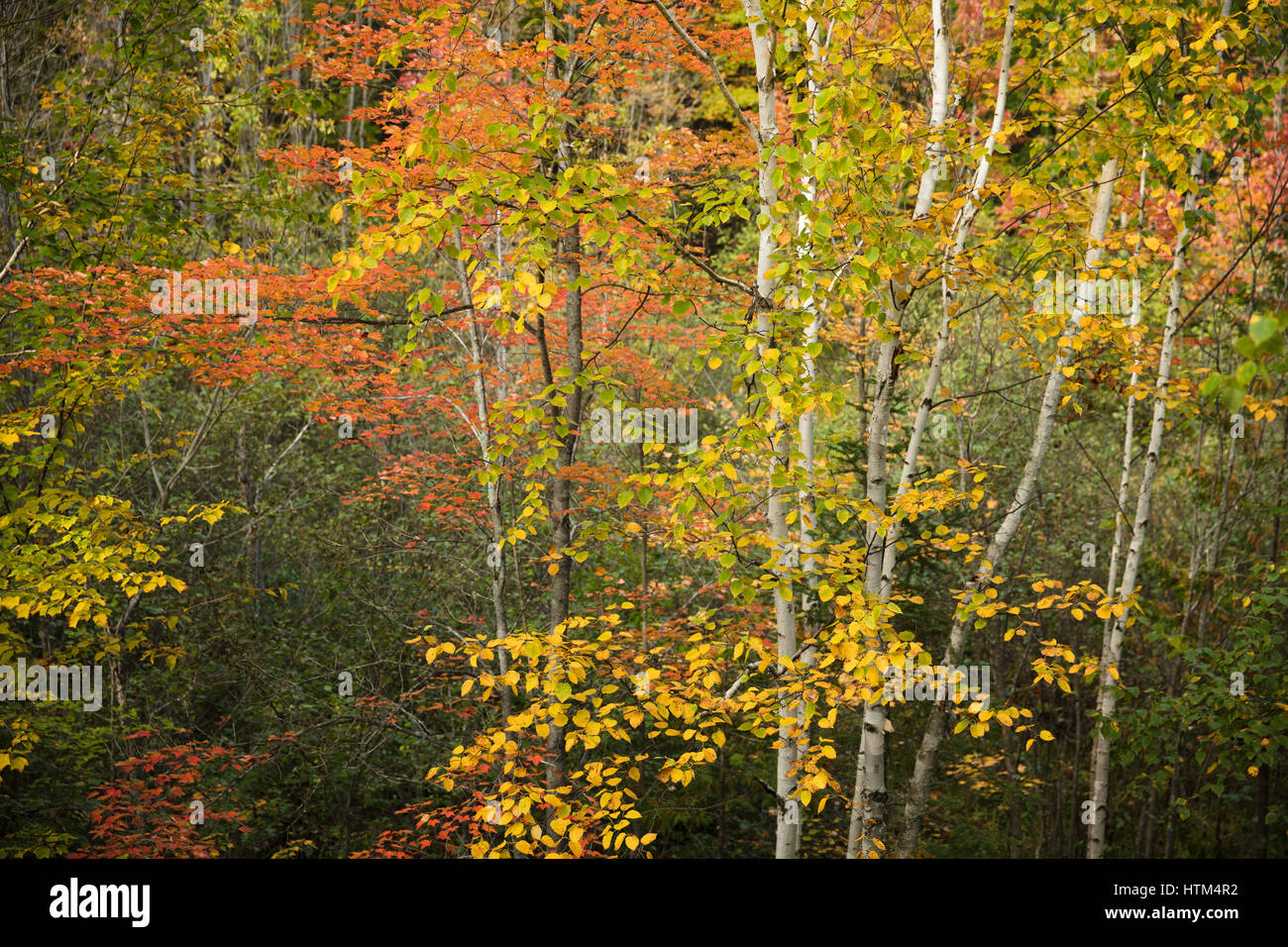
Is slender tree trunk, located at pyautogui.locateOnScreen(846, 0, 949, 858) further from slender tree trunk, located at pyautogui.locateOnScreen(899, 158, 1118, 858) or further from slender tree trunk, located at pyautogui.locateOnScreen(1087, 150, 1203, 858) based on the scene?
slender tree trunk, located at pyautogui.locateOnScreen(1087, 150, 1203, 858)

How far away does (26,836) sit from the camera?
23.2 ft

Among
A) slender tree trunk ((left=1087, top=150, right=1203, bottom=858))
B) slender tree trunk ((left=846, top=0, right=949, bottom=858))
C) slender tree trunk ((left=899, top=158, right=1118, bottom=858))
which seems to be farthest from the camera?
slender tree trunk ((left=1087, top=150, right=1203, bottom=858))

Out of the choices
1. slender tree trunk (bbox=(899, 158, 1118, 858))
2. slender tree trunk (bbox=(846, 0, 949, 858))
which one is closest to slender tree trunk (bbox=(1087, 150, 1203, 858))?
slender tree trunk (bbox=(899, 158, 1118, 858))

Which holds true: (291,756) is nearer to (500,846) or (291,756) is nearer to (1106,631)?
(500,846)

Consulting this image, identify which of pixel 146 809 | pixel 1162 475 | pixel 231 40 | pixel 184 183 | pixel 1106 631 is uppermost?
pixel 231 40

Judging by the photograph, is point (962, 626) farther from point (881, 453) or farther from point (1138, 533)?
point (1138, 533)

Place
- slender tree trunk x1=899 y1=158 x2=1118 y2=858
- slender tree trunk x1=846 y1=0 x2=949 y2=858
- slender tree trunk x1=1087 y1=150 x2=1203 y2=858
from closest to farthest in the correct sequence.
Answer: slender tree trunk x1=846 y1=0 x2=949 y2=858 → slender tree trunk x1=899 y1=158 x2=1118 y2=858 → slender tree trunk x1=1087 y1=150 x2=1203 y2=858

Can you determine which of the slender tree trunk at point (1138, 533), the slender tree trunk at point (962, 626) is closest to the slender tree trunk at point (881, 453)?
the slender tree trunk at point (962, 626)

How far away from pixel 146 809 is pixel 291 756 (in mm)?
2595

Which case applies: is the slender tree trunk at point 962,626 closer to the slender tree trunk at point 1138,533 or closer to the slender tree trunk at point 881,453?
the slender tree trunk at point 881,453

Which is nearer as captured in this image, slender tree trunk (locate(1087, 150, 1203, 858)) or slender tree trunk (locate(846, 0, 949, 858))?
slender tree trunk (locate(846, 0, 949, 858))

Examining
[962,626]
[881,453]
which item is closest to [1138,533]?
[962,626]
